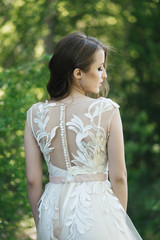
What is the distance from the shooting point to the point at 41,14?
264 inches

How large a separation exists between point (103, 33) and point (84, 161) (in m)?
7.19

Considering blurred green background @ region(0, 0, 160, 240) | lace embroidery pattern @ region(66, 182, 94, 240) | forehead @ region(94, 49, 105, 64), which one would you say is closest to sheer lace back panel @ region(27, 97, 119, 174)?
lace embroidery pattern @ region(66, 182, 94, 240)

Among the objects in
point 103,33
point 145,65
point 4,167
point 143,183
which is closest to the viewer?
point 4,167

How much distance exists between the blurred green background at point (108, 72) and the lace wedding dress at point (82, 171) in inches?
26.4

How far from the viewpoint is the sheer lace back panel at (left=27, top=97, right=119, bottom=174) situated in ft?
7.06

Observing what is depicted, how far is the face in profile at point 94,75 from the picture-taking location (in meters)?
2.24

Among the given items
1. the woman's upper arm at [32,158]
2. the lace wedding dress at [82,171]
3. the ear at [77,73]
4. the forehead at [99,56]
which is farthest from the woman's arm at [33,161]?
the forehead at [99,56]

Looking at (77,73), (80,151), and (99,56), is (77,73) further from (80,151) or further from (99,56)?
(80,151)

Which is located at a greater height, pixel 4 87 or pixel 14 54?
pixel 4 87

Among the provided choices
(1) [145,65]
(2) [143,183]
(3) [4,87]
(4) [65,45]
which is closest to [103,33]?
(1) [145,65]

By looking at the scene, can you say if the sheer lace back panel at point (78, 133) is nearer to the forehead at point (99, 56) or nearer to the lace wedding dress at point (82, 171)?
the lace wedding dress at point (82, 171)

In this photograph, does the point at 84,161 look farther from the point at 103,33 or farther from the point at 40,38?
the point at 103,33

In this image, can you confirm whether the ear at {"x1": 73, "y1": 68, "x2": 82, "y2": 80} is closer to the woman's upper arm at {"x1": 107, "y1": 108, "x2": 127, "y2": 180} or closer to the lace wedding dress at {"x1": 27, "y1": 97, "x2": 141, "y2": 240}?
the lace wedding dress at {"x1": 27, "y1": 97, "x2": 141, "y2": 240}

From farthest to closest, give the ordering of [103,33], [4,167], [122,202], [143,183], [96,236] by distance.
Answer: [103,33], [143,183], [4,167], [122,202], [96,236]
